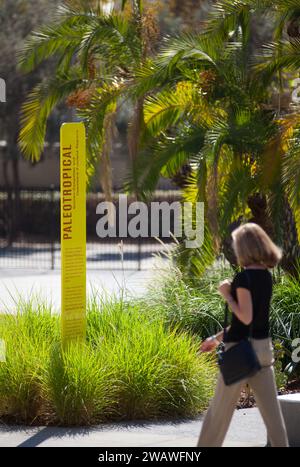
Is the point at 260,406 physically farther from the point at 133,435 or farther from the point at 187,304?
the point at 187,304

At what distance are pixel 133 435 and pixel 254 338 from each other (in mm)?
2098

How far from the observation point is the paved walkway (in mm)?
7797

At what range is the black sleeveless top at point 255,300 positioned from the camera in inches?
250

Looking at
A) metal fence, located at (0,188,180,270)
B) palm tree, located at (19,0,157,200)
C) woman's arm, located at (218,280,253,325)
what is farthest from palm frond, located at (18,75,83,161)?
metal fence, located at (0,188,180,270)

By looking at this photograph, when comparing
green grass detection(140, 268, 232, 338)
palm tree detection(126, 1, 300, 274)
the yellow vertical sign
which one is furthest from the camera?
palm tree detection(126, 1, 300, 274)

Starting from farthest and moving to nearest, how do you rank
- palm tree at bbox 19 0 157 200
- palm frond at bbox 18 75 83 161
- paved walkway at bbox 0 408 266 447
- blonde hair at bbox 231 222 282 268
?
palm frond at bbox 18 75 83 161 < palm tree at bbox 19 0 157 200 < paved walkway at bbox 0 408 266 447 < blonde hair at bbox 231 222 282 268

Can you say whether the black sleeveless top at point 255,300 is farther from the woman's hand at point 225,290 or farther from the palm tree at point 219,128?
the palm tree at point 219,128

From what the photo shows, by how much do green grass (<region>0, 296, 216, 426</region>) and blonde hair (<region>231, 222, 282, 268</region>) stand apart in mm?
2521

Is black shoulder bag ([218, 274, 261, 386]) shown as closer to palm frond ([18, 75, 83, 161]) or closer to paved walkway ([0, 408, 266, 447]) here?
paved walkway ([0, 408, 266, 447])

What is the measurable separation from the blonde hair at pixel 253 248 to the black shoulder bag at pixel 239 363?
492 millimetres

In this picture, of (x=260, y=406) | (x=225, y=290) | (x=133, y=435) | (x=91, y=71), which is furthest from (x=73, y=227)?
(x=91, y=71)

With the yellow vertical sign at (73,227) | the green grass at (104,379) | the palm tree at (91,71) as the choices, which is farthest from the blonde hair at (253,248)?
the palm tree at (91,71)

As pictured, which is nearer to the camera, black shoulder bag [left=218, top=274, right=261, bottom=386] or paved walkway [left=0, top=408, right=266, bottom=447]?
black shoulder bag [left=218, top=274, right=261, bottom=386]

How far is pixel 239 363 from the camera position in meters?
6.27
